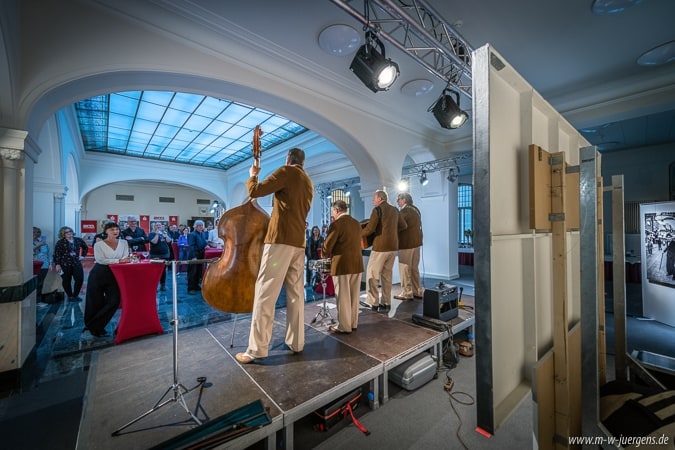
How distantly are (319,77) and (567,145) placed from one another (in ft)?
12.3

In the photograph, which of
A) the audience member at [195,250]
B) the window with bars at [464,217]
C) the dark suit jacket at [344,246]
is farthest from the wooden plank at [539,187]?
the window with bars at [464,217]

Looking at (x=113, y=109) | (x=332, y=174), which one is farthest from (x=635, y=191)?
(x=113, y=109)

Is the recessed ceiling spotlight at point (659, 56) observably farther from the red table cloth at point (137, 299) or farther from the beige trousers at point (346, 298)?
the red table cloth at point (137, 299)

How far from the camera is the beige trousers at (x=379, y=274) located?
402 cm

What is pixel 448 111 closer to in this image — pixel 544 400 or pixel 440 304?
pixel 440 304

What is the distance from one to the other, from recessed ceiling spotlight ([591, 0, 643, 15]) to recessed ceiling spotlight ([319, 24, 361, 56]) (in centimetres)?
263

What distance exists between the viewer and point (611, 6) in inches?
117

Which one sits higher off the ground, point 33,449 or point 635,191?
point 635,191

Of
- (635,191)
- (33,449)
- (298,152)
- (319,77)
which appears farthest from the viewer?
(635,191)

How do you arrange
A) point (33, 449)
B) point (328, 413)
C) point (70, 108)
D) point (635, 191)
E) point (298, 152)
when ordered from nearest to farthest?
point (33, 449) → point (328, 413) → point (298, 152) → point (70, 108) → point (635, 191)

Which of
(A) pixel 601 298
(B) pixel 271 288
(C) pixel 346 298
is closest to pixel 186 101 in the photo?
(B) pixel 271 288

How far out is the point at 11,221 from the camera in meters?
2.74

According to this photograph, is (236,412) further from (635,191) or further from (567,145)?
(635,191)

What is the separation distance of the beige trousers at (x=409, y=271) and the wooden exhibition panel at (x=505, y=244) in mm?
3182
